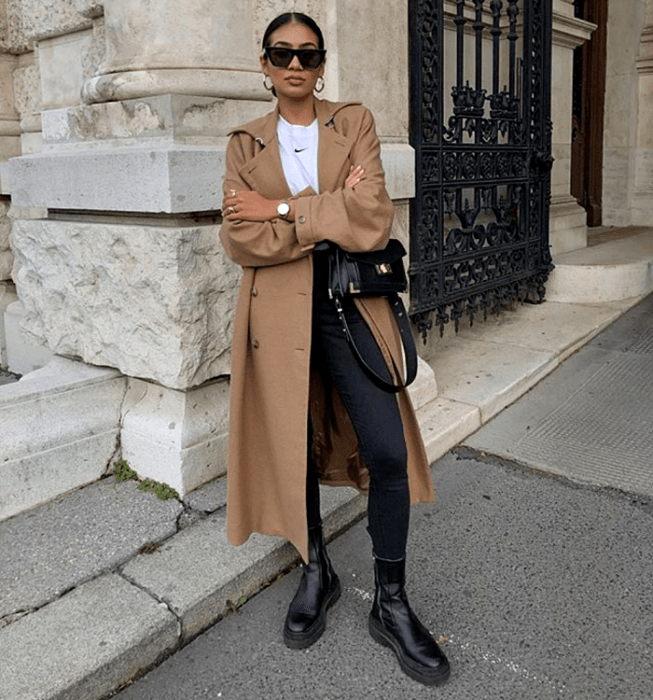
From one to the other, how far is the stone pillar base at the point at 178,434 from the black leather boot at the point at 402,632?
114 centimetres

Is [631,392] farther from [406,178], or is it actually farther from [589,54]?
[589,54]

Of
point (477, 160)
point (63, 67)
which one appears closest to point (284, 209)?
point (63, 67)

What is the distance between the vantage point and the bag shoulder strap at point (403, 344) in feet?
7.40

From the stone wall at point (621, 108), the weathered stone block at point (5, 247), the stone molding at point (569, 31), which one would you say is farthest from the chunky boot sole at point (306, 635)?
the stone wall at point (621, 108)

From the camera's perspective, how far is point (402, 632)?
234 centimetres

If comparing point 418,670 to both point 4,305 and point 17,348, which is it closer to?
point 17,348

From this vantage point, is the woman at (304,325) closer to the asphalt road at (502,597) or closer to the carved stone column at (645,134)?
the asphalt road at (502,597)

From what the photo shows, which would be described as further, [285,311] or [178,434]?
[178,434]

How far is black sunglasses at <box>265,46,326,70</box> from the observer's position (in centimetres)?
215

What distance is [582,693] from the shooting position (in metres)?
2.21

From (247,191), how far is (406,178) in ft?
7.22

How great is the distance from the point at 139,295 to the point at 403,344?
1351 millimetres

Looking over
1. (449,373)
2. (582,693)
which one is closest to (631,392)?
(449,373)

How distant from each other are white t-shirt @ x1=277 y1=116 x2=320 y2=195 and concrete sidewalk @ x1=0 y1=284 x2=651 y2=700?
1348mm
